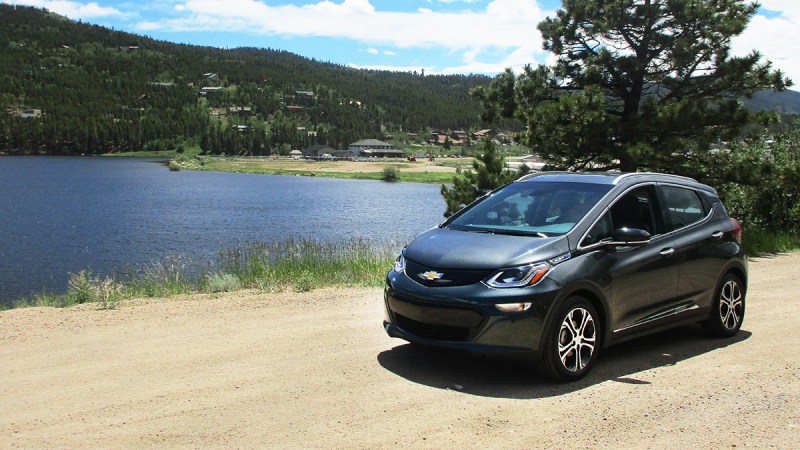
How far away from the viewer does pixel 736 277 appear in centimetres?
771

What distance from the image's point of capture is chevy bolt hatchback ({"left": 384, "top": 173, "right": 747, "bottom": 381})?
5648 mm

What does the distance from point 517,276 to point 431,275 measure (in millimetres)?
702

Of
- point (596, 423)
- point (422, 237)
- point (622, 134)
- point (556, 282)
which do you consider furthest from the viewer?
point (622, 134)

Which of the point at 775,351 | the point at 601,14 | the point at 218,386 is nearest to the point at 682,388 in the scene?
the point at 775,351

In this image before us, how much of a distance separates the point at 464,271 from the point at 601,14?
44.4ft

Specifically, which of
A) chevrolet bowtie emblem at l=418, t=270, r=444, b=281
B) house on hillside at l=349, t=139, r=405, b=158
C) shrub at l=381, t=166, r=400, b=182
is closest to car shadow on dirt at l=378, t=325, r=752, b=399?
chevrolet bowtie emblem at l=418, t=270, r=444, b=281

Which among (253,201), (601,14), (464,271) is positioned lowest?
(253,201)

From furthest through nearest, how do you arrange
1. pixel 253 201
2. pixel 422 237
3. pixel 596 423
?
pixel 253 201, pixel 422 237, pixel 596 423

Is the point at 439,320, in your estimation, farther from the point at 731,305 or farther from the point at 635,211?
the point at 731,305

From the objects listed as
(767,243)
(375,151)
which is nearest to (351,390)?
(767,243)

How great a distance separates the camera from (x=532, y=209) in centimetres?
678

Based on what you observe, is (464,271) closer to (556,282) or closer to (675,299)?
(556,282)

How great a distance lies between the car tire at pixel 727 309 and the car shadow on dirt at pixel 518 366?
0.38 ft

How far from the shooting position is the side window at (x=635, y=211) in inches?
258
